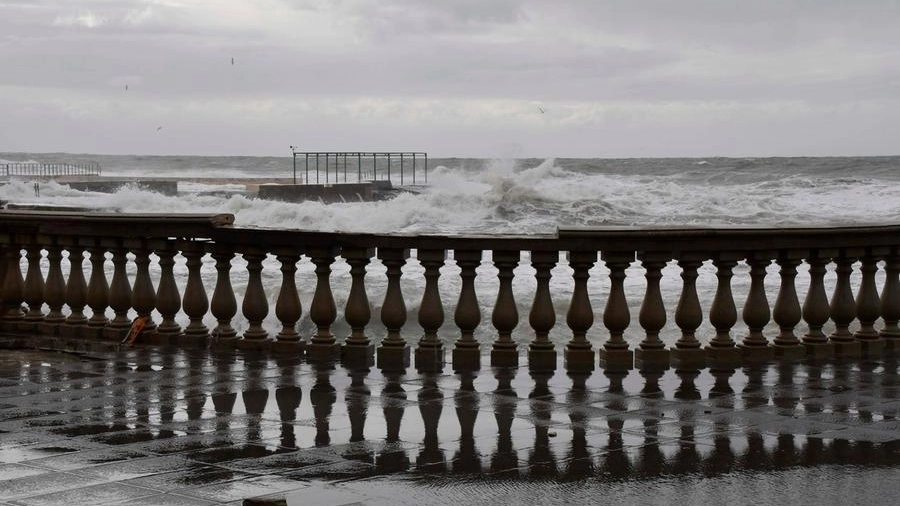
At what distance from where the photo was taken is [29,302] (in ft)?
31.3

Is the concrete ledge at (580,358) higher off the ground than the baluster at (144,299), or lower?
lower

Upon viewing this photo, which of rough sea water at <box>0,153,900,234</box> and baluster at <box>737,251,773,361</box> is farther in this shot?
rough sea water at <box>0,153,900,234</box>

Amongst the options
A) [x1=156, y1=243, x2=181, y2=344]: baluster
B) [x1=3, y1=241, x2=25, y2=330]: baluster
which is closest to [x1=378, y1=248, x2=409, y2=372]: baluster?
[x1=156, y1=243, x2=181, y2=344]: baluster

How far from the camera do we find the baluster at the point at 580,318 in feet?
25.8

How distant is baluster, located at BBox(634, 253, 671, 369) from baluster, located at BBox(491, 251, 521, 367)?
813 mm

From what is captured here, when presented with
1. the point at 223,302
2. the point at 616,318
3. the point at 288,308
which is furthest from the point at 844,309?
the point at 223,302

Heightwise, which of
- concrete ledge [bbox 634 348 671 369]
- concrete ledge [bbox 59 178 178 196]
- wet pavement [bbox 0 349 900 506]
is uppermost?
concrete ledge [bbox 59 178 178 196]

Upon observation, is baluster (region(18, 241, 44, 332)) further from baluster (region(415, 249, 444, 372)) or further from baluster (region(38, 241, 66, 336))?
baluster (region(415, 249, 444, 372))

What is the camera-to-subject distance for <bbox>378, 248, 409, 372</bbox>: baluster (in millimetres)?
8023

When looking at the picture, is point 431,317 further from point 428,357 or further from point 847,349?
point 847,349

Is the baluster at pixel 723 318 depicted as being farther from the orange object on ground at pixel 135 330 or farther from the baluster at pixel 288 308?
the orange object on ground at pixel 135 330

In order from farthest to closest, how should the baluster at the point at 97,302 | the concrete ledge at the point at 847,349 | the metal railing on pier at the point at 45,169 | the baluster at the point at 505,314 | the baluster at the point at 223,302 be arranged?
the metal railing on pier at the point at 45,169, the baluster at the point at 97,302, the baluster at the point at 223,302, the concrete ledge at the point at 847,349, the baluster at the point at 505,314

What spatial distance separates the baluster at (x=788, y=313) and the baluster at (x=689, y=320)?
0.63m

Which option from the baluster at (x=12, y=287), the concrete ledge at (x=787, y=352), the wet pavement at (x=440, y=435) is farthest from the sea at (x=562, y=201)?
the wet pavement at (x=440, y=435)
